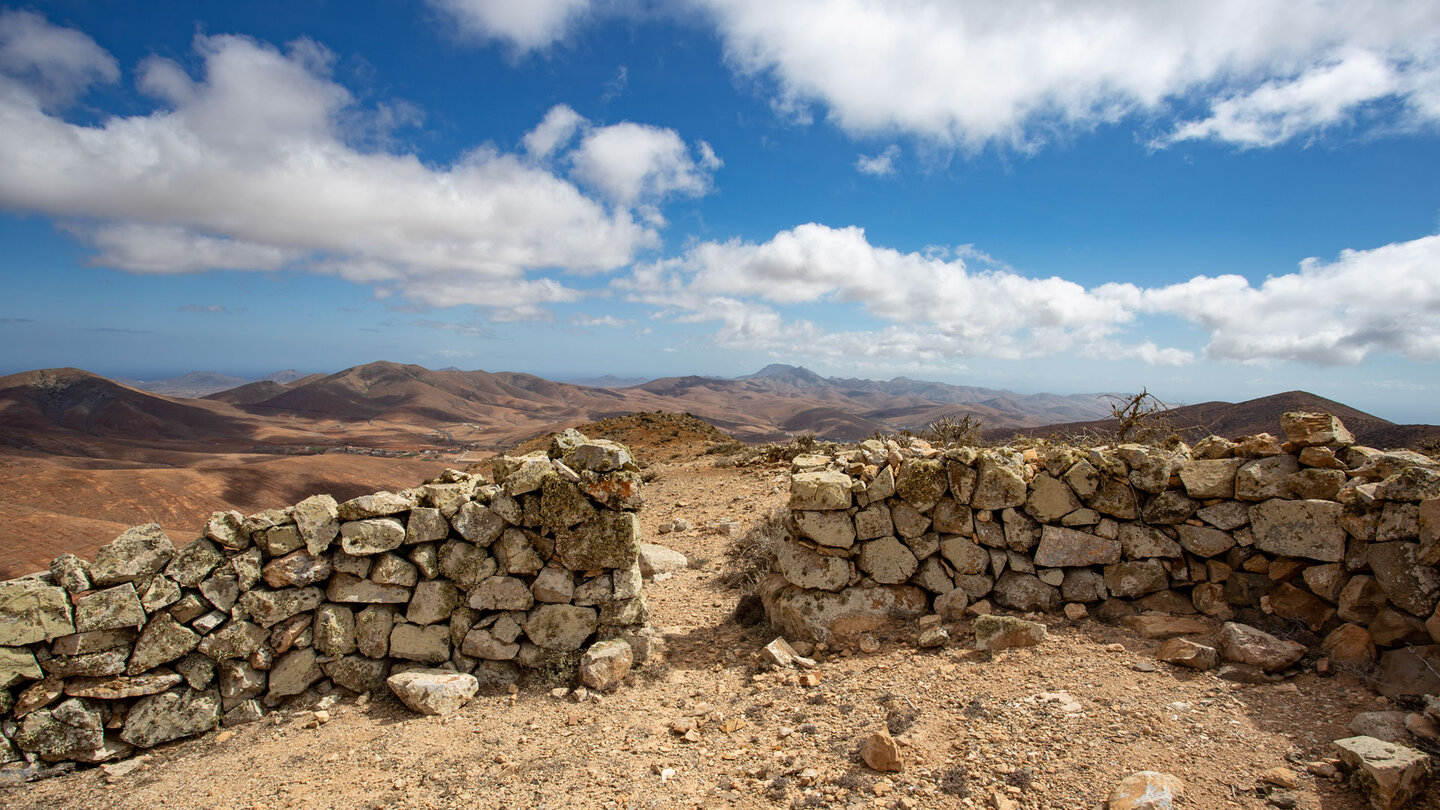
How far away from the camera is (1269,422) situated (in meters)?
19.8

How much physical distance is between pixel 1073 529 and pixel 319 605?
901 centimetres

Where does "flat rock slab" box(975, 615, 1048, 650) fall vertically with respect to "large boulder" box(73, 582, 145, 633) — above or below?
below

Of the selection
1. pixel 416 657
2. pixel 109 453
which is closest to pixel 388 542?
pixel 416 657

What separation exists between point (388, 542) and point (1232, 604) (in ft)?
31.8

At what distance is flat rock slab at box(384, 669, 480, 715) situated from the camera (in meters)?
6.38

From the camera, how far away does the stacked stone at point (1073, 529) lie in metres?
6.67

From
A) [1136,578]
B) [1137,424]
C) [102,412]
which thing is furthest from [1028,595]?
[102,412]

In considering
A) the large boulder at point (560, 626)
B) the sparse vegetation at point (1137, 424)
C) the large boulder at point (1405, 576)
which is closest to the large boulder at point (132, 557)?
the large boulder at point (560, 626)

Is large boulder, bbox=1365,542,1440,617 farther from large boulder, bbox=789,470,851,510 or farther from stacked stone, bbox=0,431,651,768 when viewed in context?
stacked stone, bbox=0,431,651,768

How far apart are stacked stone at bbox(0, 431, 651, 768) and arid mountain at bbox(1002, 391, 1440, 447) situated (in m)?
11.1

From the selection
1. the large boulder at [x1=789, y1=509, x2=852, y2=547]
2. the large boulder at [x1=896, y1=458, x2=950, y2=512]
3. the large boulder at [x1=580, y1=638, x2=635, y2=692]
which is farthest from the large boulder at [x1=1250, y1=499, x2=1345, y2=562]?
the large boulder at [x1=580, y1=638, x2=635, y2=692]

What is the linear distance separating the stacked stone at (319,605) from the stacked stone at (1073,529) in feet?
8.53

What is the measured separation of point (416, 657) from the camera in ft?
22.7

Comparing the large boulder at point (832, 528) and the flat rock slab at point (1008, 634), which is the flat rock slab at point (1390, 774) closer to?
the flat rock slab at point (1008, 634)
